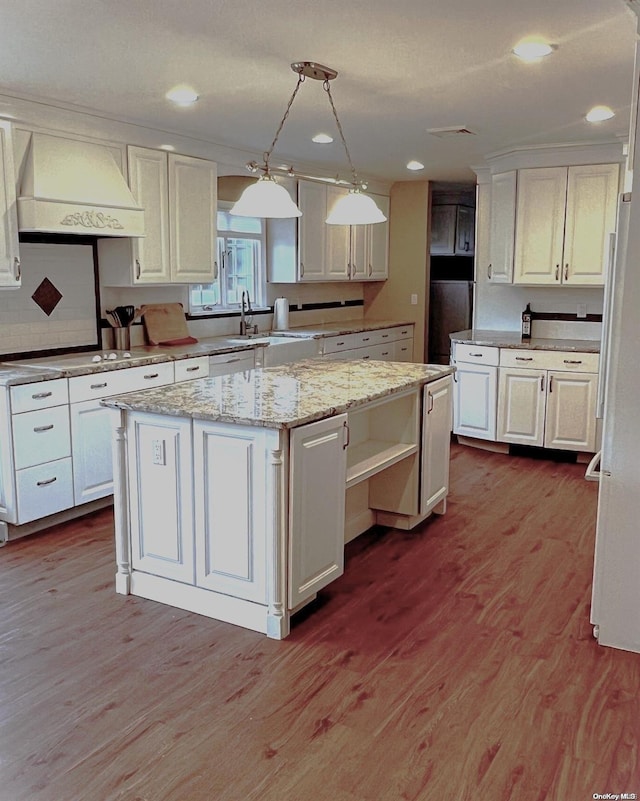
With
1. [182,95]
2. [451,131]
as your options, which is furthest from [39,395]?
[451,131]

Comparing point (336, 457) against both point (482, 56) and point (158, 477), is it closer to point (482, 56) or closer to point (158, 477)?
point (158, 477)

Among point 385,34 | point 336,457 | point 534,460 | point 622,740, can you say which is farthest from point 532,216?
point 622,740

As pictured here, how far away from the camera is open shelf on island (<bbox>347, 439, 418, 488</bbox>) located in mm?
3502

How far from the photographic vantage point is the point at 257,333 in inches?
249

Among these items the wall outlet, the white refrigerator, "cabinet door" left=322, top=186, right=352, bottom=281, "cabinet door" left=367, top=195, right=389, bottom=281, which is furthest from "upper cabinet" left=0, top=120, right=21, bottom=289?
"cabinet door" left=367, top=195, right=389, bottom=281

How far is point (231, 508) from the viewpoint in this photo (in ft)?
9.52

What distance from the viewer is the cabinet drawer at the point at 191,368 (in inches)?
189

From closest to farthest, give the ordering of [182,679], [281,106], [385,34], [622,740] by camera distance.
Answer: [622,740], [182,679], [385,34], [281,106]

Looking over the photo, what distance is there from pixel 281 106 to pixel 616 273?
2335 mm

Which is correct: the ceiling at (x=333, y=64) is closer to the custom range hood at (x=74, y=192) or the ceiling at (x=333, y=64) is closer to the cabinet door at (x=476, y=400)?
the custom range hood at (x=74, y=192)

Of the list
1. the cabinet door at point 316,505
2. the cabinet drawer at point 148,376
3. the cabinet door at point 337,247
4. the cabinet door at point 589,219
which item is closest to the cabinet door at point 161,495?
the cabinet door at point 316,505

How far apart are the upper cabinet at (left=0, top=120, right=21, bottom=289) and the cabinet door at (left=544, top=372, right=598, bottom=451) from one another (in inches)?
148

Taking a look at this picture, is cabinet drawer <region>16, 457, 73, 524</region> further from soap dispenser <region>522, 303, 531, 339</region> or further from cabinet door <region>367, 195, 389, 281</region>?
cabinet door <region>367, 195, 389, 281</region>

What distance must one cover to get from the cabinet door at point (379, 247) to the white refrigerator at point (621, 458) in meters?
4.90
